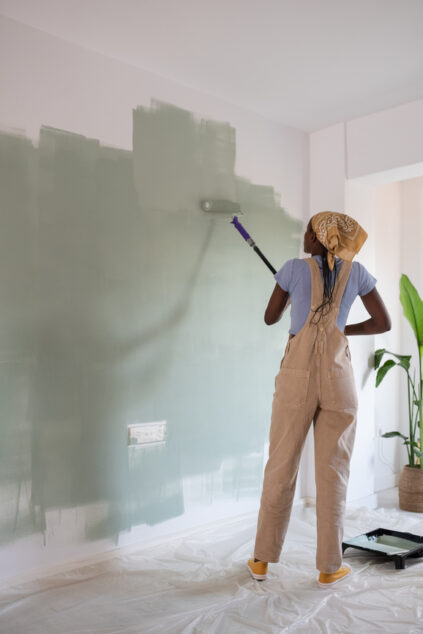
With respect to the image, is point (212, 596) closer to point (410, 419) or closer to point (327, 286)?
point (327, 286)

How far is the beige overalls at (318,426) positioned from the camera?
83.4 inches

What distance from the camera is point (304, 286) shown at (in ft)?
7.15

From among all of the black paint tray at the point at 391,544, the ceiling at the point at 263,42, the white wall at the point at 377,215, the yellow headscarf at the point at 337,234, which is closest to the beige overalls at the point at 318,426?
the yellow headscarf at the point at 337,234

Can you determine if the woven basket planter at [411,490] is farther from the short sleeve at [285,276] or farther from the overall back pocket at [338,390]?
the short sleeve at [285,276]

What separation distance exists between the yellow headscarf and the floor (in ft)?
3.96

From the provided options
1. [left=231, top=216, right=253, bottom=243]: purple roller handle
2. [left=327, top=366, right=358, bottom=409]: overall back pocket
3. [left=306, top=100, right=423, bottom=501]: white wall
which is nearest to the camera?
[left=327, top=366, right=358, bottom=409]: overall back pocket

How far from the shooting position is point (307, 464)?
3363 mm

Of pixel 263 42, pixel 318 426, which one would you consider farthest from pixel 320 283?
pixel 263 42

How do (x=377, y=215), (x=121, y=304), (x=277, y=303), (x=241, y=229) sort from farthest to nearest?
1. (x=377, y=215)
2. (x=241, y=229)
3. (x=121, y=304)
4. (x=277, y=303)

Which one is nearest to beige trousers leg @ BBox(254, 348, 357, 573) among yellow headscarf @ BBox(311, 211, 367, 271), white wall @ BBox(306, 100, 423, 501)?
yellow headscarf @ BBox(311, 211, 367, 271)

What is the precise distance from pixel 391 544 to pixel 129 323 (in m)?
1.53

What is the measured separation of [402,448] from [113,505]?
7.51 ft

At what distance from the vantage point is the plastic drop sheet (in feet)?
6.05

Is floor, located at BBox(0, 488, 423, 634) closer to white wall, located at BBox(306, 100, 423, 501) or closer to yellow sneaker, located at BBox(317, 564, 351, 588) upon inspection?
yellow sneaker, located at BBox(317, 564, 351, 588)
